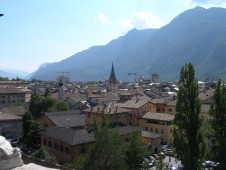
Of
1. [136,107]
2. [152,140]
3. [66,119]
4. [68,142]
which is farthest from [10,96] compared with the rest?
[68,142]

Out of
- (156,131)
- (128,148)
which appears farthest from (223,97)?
(156,131)

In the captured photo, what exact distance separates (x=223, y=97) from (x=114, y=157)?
385 inches

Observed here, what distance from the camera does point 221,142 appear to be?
995 inches

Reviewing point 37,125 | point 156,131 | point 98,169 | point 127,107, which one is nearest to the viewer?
point 98,169

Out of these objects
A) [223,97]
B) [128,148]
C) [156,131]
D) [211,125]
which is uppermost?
[223,97]

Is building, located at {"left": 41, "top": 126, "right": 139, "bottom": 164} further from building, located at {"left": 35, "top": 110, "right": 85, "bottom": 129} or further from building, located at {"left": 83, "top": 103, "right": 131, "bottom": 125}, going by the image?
building, located at {"left": 83, "top": 103, "right": 131, "bottom": 125}

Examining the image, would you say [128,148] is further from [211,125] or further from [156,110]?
[156,110]

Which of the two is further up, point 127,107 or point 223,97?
point 223,97

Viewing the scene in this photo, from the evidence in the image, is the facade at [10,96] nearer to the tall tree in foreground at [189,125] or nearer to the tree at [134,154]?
the tree at [134,154]

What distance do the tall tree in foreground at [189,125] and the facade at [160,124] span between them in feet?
86.5

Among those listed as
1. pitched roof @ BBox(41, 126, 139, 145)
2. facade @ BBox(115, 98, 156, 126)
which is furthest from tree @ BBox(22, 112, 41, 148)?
facade @ BBox(115, 98, 156, 126)

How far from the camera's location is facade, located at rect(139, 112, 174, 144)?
5488 cm

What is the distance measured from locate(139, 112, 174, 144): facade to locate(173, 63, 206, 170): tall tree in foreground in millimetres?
26371

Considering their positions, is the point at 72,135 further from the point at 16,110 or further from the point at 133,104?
the point at 16,110
